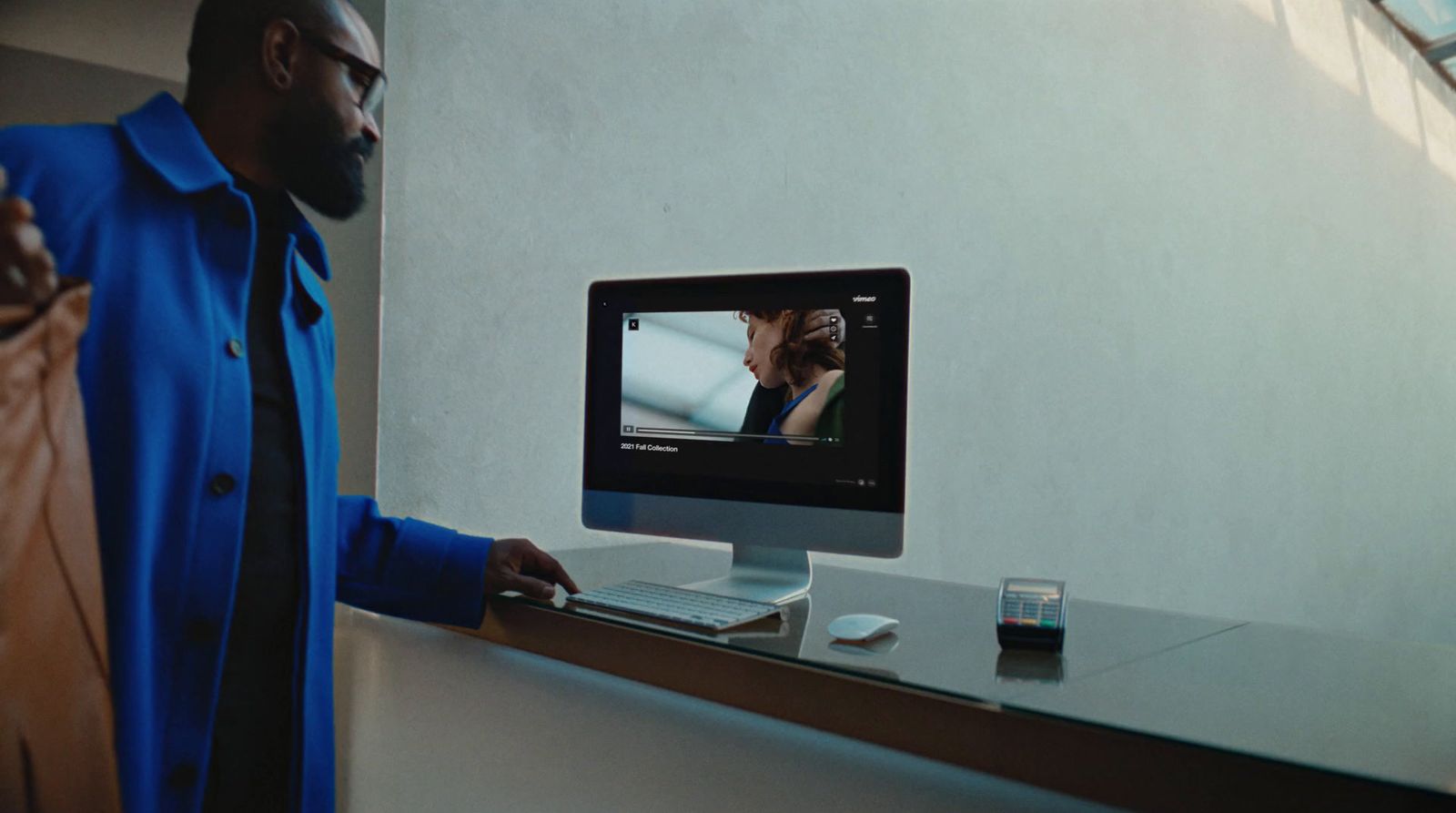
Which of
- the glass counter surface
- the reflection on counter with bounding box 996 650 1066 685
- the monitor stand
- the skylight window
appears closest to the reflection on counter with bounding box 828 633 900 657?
the glass counter surface

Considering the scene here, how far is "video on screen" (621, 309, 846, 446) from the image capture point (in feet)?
4.28

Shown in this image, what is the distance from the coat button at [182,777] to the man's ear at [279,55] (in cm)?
57

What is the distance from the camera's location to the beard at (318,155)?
0.89 meters

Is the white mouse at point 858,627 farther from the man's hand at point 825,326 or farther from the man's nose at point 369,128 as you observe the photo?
the man's nose at point 369,128

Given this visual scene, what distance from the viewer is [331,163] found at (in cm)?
95

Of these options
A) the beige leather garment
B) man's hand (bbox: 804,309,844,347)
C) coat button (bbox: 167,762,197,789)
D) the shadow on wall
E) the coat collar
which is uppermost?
the shadow on wall

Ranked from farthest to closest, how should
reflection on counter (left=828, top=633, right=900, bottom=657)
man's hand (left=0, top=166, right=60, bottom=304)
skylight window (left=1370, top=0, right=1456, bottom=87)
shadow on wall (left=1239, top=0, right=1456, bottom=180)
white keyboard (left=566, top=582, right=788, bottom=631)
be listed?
skylight window (left=1370, top=0, right=1456, bottom=87), shadow on wall (left=1239, top=0, right=1456, bottom=180), white keyboard (left=566, top=582, right=788, bottom=631), reflection on counter (left=828, top=633, right=900, bottom=657), man's hand (left=0, top=166, right=60, bottom=304)

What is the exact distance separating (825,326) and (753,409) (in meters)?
0.16

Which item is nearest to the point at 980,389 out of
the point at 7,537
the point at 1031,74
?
the point at 1031,74

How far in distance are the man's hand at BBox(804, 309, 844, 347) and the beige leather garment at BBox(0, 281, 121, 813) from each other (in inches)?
33.1

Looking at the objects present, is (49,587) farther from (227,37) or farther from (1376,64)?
(1376,64)

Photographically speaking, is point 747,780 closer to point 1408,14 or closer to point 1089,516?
point 1089,516

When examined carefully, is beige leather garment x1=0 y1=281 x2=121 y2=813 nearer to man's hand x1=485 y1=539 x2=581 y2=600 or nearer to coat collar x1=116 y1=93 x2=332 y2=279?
coat collar x1=116 y1=93 x2=332 y2=279

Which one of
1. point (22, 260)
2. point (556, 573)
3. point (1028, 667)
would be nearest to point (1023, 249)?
point (556, 573)
